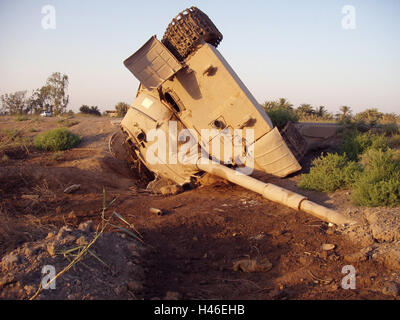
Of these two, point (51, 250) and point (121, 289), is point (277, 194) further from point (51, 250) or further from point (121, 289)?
point (51, 250)

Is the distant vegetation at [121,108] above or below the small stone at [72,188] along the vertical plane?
above

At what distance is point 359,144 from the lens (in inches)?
326

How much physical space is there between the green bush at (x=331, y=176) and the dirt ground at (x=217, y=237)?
20 centimetres

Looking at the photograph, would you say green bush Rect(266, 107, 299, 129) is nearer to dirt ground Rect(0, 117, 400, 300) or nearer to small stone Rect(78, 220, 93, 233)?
dirt ground Rect(0, 117, 400, 300)

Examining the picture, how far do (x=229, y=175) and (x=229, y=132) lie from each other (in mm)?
1062

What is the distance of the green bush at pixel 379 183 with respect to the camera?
5.13 meters

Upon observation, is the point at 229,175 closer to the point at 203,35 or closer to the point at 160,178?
the point at 160,178

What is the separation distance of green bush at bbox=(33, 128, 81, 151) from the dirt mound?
7522 millimetres

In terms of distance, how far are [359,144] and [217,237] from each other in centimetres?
522

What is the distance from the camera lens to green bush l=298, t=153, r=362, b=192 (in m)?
6.18

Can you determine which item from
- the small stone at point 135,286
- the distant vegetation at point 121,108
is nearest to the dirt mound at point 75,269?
the small stone at point 135,286

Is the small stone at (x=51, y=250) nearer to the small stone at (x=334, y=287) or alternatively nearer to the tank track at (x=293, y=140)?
the small stone at (x=334, y=287)

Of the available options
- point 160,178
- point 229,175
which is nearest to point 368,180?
point 229,175

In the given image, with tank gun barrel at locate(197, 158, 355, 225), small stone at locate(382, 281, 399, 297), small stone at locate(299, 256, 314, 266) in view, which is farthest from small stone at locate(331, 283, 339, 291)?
tank gun barrel at locate(197, 158, 355, 225)
